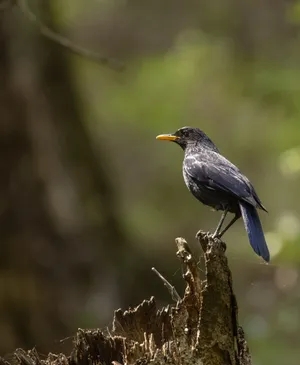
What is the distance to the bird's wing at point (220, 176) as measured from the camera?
11.6 feet

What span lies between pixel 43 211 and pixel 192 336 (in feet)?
16.0

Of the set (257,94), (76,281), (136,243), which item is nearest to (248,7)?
(257,94)

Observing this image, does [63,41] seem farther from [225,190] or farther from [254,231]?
[254,231]

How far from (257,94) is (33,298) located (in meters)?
3.55

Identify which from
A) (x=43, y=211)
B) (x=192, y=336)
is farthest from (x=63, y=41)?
(x=43, y=211)

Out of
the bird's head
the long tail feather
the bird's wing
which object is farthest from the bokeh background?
the long tail feather

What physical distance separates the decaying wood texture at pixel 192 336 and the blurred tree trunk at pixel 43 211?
4452mm

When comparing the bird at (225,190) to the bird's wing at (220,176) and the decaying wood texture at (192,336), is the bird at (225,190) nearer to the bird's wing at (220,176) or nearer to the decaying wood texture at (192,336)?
the bird's wing at (220,176)

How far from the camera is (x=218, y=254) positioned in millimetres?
3010

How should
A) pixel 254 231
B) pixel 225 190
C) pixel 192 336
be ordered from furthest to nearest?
1. pixel 225 190
2. pixel 254 231
3. pixel 192 336

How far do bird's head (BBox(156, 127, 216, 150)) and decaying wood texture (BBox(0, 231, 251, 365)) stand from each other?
1196 millimetres

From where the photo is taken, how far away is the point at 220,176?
141 inches

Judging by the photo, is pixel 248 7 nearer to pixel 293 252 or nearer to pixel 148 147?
pixel 148 147

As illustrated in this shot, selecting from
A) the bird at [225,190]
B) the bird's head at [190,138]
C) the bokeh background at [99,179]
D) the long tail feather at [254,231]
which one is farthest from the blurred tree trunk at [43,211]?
the long tail feather at [254,231]
